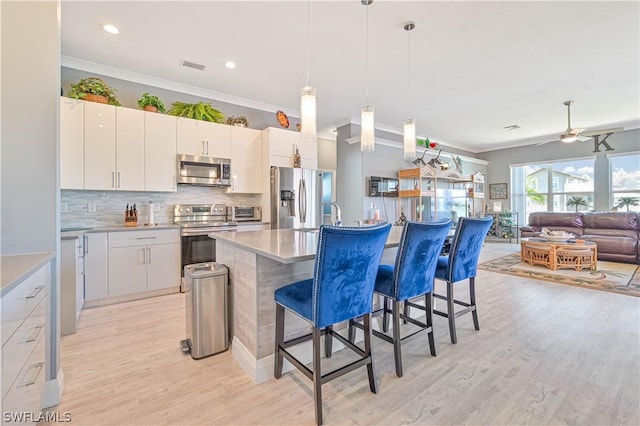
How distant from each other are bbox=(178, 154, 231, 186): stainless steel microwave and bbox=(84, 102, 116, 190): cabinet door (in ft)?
2.40

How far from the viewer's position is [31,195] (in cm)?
156

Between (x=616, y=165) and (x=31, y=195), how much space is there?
32.5 feet

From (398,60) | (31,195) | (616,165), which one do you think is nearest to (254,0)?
(398,60)

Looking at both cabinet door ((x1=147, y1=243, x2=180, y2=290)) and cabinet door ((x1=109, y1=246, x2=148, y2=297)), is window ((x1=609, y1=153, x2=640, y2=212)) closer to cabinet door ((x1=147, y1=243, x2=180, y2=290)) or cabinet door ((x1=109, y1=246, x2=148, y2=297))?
cabinet door ((x1=147, y1=243, x2=180, y2=290))

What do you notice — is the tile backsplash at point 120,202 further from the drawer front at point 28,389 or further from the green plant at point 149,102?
the drawer front at point 28,389

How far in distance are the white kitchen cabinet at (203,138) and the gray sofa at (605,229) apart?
21.0 feet

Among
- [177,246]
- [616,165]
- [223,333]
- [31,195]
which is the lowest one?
[223,333]

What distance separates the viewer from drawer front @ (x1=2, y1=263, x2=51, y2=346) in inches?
37.8

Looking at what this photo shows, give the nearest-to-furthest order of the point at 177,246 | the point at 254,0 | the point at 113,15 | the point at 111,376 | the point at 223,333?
the point at 111,376 < the point at 223,333 < the point at 254,0 < the point at 113,15 < the point at 177,246

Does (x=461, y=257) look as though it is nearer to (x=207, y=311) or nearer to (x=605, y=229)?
(x=207, y=311)

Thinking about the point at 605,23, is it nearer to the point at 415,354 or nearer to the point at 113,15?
the point at 415,354

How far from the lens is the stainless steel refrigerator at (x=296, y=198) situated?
14.0 feet

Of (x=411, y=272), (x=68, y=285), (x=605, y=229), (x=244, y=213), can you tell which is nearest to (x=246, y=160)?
(x=244, y=213)

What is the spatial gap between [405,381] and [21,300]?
2.00m
